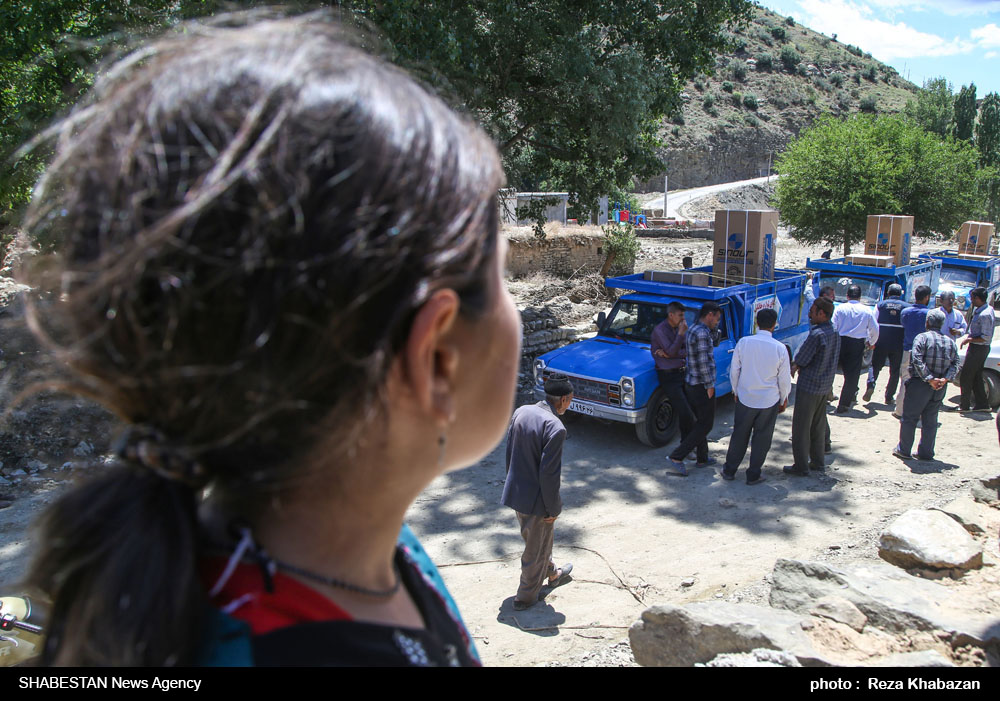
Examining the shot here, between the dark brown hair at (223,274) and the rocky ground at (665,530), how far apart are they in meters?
3.15

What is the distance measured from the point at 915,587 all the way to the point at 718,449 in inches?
177

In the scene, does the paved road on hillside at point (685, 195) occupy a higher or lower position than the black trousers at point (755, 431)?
higher

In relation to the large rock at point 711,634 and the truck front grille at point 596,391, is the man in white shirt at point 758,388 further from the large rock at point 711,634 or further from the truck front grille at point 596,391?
the large rock at point 711,634

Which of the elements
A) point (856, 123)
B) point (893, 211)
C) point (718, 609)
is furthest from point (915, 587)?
point (856, 123)

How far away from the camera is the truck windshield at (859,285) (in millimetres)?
11195

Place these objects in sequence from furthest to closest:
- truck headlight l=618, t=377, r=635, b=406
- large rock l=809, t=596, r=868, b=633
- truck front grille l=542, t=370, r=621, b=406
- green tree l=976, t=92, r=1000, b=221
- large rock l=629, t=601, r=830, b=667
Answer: green tree l=976, t=92, r=1000, b=221 < truck front grille l=542, t=370, r=621, b=406 < truck headlight l=618, t=377, r=635, b=406 < large rock l=809, t=596, r=868, b=633 < large rock l=629, t=601, r=830, b=667

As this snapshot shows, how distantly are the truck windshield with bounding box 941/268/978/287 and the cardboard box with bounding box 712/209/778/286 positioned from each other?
6.14 meters

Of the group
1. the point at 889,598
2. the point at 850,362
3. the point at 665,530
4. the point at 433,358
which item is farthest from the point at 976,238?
the point at 433,358

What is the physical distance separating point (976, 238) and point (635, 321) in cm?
1042

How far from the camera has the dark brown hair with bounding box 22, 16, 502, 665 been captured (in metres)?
0.62

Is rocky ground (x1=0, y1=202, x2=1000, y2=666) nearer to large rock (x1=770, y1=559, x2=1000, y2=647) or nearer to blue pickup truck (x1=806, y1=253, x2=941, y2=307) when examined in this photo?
large rock (x1=770, y1=559, x2=1000, y2=647)

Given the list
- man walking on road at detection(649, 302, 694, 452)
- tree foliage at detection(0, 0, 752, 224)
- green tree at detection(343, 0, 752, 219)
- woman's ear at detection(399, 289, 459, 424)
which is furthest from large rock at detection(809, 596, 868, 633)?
green tree at detection(343, 0, 752, 219)

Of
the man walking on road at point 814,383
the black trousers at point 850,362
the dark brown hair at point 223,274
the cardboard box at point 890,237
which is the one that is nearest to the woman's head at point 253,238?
the dark brown hair at point 223,274
